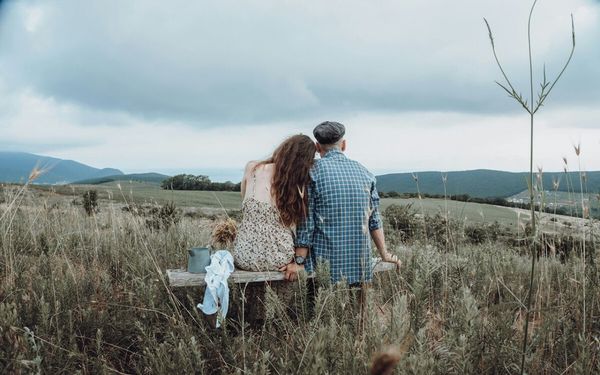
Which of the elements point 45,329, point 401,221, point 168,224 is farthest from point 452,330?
point 401,221

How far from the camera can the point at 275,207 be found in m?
3.64

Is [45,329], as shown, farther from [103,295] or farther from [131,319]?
[103,295]

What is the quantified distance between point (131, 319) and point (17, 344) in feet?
3.21

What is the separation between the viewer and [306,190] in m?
3.67

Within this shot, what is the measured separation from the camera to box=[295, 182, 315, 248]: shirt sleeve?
3650 mm

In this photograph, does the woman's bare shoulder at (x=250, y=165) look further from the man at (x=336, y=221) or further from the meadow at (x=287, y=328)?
the meadow at (x=287, y=328)

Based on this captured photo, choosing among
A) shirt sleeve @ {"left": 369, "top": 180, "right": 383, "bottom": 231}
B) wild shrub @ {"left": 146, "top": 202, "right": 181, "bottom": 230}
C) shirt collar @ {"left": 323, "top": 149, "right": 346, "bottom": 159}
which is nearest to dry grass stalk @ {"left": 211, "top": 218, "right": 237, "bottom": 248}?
shirt collar @ {"left": 323, "top": 149, "right": 346, "bottom": 159}

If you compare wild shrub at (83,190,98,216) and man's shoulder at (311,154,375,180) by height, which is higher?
man's shoulder at (311,154,375,180)

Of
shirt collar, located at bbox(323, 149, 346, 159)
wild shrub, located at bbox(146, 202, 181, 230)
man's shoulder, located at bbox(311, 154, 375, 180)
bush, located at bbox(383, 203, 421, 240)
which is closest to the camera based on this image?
man's shoulder, located at bbox(311, 154, 375, 180)

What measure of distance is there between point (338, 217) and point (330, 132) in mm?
690

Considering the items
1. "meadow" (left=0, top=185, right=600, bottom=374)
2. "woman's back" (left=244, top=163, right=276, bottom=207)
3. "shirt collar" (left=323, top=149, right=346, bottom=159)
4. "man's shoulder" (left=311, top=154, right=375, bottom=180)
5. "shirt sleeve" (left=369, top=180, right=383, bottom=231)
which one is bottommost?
"meadow" (left=0, top=185, right=600, bottom=374)

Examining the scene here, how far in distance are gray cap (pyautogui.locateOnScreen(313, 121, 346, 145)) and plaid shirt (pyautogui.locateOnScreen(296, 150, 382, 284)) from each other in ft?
0.65

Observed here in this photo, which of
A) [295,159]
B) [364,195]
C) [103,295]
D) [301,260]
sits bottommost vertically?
[103,295]

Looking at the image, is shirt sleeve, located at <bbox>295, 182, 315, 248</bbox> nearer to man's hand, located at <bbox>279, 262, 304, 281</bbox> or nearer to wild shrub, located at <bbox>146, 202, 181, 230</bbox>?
man's hand, located at <bbox>279, 262, 304, 281</bbox>
